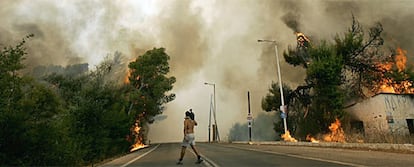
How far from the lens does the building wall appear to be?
29031mm

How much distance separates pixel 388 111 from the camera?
96.3 ft

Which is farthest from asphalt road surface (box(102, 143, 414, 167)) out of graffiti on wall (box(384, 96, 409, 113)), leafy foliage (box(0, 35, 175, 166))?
graffiti on wall (box(384, 96, 409, 113))

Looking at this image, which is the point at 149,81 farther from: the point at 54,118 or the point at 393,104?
the point at 54,118

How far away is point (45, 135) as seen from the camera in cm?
1097

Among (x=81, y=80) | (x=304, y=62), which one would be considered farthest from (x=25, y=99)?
(x=304, y=62)

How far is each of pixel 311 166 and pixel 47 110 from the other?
872 cm

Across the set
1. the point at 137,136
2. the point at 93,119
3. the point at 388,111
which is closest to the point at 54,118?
the point at 93,119

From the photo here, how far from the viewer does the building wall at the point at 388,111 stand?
95.2 ft

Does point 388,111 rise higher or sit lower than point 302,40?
lower

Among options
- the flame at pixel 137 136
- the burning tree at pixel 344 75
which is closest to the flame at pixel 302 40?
the burning tree at pixel 344 75

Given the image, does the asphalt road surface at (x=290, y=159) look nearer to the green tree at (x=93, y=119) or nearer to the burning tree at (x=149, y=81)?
the green tree at (x=93, y=119)

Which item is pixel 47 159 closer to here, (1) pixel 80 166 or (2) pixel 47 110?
(2) pixel 47 110

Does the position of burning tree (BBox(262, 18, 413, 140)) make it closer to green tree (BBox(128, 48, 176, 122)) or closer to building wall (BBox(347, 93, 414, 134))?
building wall (BBox(347, 93, 414, 134))

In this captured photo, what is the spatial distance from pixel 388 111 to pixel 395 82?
12.8 ft
